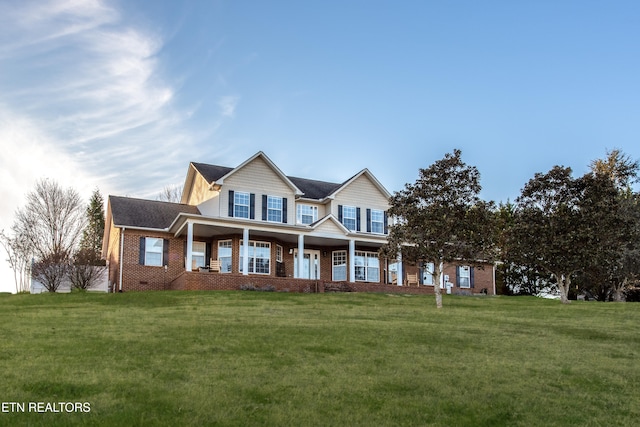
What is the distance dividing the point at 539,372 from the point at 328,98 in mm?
12482

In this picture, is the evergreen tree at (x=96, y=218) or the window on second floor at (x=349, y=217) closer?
the window on second floor at (x=349, y=217)

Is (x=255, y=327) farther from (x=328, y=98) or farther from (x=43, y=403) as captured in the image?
(x=328, y=98)

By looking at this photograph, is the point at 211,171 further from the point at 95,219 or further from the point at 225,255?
the point at 95,219

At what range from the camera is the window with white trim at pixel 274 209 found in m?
35.4

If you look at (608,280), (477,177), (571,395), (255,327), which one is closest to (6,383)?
(255,327)

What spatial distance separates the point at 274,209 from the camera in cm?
3562

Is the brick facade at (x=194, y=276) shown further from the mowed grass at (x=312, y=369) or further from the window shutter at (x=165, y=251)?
the mowed grass at (x=312, y=369)

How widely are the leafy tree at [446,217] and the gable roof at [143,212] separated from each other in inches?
565

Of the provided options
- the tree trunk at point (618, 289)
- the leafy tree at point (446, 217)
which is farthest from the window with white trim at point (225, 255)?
the tree trunk at point (618, 289)

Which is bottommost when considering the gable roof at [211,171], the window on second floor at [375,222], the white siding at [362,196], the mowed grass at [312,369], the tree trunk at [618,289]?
the mowed grass at [312,369]

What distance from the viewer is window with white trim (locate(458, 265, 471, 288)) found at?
1644 inches

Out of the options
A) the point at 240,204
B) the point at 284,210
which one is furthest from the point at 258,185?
the point at 284,210

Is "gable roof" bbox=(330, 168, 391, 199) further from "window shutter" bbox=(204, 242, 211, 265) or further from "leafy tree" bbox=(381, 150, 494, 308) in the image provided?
"leafy tree" bbox=(381, 150, 494, 308)

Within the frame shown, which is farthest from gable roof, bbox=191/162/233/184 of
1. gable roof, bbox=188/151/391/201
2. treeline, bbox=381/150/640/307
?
treeline, bbox=381/150/640/307
